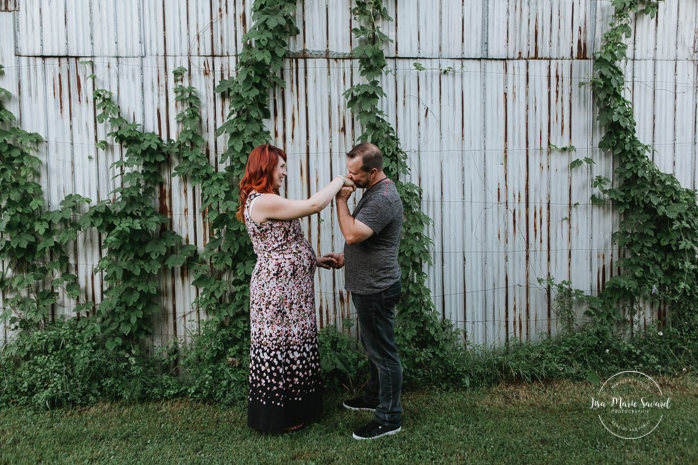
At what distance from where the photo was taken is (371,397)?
3650 mm

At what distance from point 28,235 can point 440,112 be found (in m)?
3.86

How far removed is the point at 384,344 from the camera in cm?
326

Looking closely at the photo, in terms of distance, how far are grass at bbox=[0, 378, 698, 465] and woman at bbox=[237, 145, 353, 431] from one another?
0.20 meters

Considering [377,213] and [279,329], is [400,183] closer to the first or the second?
[377,213]

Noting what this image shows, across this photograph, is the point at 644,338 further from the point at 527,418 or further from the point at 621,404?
the point at 527,418

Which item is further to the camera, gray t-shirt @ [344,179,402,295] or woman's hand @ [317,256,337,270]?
woman's hand @ [317,256,337,270]

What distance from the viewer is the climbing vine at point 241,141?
13.1 feet

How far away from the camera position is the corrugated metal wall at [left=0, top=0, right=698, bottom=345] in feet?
13.5

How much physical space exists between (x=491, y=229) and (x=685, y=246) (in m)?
1.78

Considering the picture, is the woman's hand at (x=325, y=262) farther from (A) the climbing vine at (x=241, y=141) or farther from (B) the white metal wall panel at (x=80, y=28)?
(B) the white metal wall panel at (x=80, y=28)

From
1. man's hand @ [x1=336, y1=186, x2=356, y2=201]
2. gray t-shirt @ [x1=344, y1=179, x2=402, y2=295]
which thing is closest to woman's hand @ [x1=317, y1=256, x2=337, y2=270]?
gray t-shirt @ [x1=344, y1=179, x2=402, y2=295]

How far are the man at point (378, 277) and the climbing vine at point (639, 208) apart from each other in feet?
7.98

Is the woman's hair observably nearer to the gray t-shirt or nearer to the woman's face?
the woman's face

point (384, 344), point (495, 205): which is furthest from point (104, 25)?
point (495, 205)
